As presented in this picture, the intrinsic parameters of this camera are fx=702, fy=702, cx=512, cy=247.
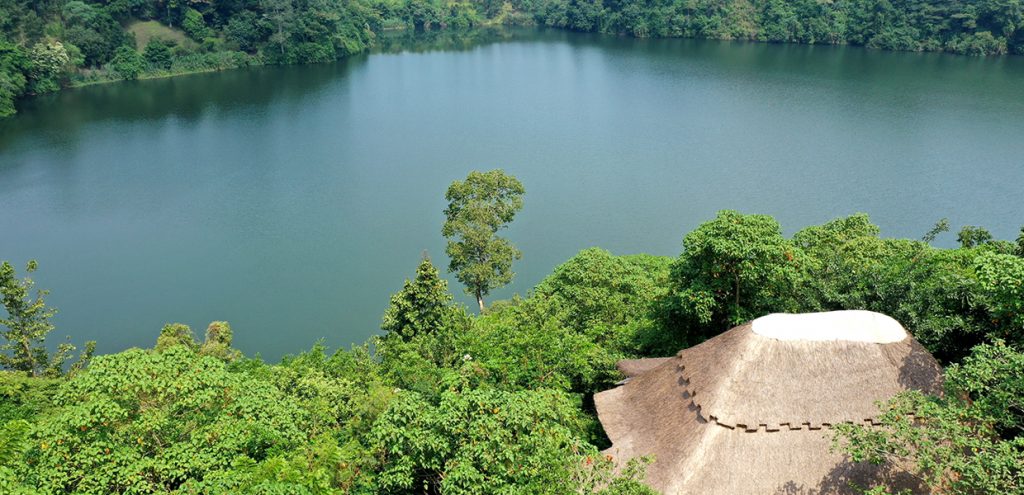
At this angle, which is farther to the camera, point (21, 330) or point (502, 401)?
point (21, 330)

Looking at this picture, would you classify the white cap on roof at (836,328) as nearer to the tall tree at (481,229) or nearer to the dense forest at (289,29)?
the tall tree at (481,229)

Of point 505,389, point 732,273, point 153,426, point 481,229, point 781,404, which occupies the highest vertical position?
point 732,273

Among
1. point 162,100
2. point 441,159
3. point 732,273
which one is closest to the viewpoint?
point 732,273

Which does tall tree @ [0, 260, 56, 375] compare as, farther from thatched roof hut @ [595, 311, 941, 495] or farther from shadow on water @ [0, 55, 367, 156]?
shadow on water @ [0, 55, 367, 156]

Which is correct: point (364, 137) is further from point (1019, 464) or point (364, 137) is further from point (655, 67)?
point (1019, 464)

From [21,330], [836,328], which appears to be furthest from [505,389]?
[21,330]

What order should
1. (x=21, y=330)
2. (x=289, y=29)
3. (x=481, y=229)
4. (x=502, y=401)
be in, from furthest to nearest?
(x=289, y=29) < (x=481, y=229) < (x=21, y=330) < (x=502, y=401)

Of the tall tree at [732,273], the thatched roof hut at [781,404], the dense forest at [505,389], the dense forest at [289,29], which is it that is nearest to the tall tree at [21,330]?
the dense forest at [505,389]

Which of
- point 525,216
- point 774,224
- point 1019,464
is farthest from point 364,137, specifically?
point 1019,464

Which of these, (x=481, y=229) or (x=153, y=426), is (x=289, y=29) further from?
(x=153, y=426)
